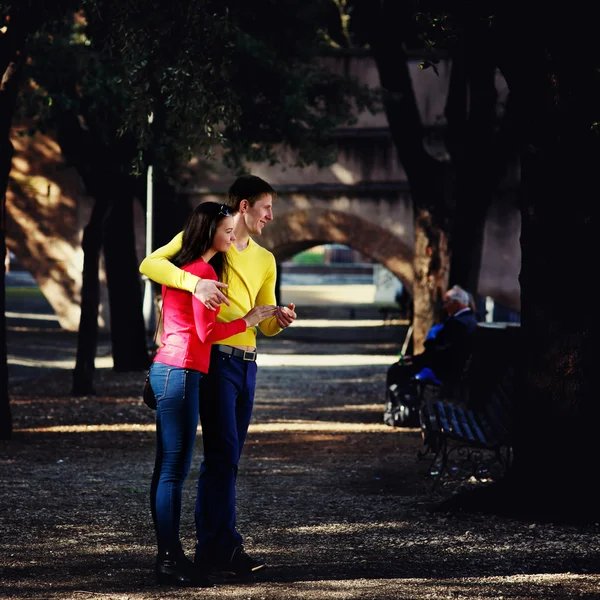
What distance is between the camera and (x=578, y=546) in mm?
7348

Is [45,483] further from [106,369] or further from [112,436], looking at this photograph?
[106,369]

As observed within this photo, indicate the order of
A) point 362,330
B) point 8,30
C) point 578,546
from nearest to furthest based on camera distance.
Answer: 1. point 578,546
2. point 8,30
3. point 362,330

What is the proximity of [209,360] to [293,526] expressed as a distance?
85.8 inches

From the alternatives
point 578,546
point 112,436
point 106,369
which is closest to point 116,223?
point 106,369

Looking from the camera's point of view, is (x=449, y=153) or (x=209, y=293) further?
(x=449, y=153)

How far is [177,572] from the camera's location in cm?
618

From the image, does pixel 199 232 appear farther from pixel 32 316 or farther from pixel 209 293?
pixel 32 316

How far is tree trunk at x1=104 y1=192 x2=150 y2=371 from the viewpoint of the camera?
2017cm

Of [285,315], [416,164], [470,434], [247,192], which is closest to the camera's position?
[285,315]

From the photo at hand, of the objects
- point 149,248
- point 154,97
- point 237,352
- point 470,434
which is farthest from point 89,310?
point 237,352

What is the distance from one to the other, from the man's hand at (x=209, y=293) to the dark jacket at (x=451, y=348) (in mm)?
6946

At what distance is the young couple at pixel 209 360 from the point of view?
606 cm

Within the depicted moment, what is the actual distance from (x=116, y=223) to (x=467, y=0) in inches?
487

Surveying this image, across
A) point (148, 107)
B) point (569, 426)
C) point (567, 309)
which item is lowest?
point (569, 426)
